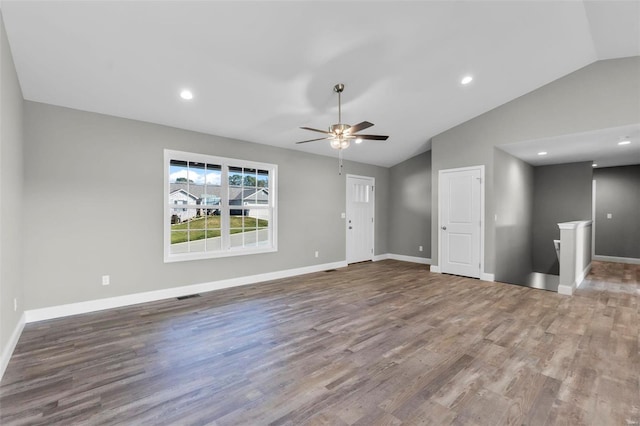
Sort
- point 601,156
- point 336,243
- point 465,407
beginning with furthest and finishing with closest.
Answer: point 336,243 < point 601,156 < point 465,407

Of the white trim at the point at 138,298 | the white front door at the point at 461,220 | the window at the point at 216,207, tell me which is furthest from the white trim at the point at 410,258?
the window at the point at 216,207

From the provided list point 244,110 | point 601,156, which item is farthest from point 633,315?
point 244,110

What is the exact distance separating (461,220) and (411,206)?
1.91 metres

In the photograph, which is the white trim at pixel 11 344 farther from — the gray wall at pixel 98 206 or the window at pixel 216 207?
the window at pixel 216 207

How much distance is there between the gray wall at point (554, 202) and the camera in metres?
7.12

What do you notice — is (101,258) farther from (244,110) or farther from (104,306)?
(244,110)

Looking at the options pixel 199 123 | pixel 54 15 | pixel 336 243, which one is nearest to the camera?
pixel 54 15

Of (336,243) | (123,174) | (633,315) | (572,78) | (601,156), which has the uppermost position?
(572,78)

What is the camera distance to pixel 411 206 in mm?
7676

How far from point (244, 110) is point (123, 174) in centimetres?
194

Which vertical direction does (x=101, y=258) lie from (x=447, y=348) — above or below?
above

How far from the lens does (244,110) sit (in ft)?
13.9

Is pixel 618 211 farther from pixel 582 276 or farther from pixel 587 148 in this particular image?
pixel 582 276

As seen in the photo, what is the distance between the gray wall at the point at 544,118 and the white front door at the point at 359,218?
1.79 m
